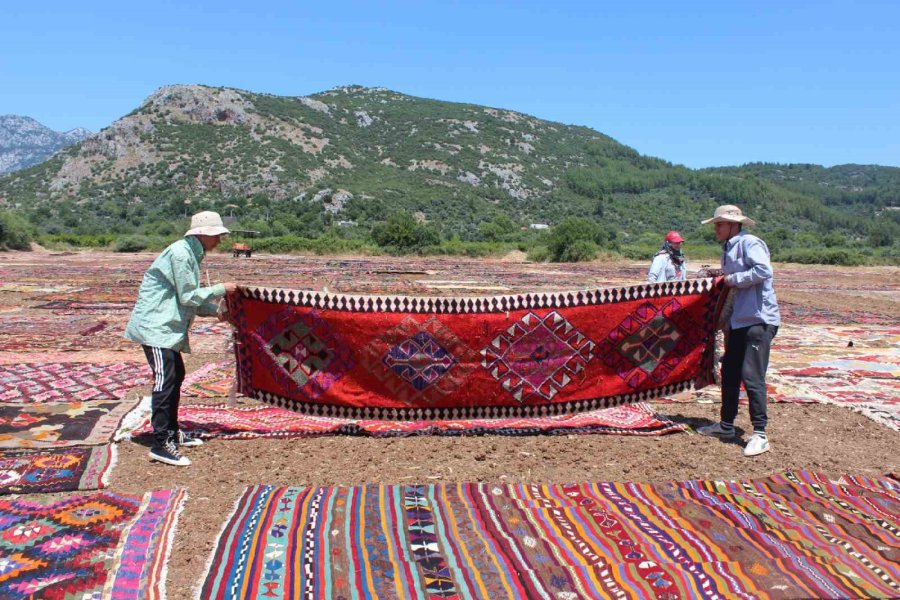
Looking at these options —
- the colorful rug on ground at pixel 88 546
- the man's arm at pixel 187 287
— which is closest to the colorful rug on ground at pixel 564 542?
the colorful rug on ground at pixel 88 546

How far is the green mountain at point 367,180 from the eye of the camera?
6181 centimetres

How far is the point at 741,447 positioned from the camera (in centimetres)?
498

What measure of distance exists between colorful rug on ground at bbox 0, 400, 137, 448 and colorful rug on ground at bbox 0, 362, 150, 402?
0.31 m

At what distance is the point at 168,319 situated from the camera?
434 centimetres

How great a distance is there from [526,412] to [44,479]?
3290mm

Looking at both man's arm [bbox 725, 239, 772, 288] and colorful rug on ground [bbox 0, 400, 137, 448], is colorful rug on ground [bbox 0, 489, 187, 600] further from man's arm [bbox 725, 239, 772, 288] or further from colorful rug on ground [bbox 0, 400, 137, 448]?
man's arm [bbox 725, 239, 772, 288]

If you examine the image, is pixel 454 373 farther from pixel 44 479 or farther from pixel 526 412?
pixel 44 479

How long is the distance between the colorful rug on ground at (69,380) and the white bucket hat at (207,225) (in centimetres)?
237

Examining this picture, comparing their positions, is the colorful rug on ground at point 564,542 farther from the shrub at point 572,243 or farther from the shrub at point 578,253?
the shrub at point 572,243

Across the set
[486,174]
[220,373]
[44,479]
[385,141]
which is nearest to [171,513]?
[44,479]

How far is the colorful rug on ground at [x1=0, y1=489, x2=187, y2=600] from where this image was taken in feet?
8.93

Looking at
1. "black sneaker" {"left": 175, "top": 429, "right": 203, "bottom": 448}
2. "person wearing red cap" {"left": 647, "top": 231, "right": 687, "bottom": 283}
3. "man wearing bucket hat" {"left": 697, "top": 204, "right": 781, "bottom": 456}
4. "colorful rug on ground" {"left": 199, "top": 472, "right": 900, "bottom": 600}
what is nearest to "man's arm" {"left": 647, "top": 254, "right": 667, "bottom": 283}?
"person wearing red cap" {"left": 647, "top": 231, "right": 687, "bottom": 283}

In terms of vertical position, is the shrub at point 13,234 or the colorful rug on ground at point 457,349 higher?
the shrub at point 13,234

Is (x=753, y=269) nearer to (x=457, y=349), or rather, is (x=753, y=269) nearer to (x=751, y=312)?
(x=751, y=312)
